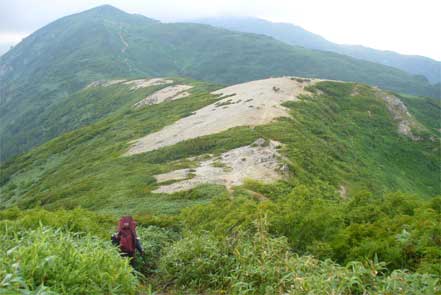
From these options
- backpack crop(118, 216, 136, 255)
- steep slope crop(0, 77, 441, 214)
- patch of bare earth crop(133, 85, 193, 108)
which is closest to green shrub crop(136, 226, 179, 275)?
backpack crop(118, 216, 136, 255)

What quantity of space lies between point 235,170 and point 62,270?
24672 millimetres

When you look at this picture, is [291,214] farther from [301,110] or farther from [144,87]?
[144,87]

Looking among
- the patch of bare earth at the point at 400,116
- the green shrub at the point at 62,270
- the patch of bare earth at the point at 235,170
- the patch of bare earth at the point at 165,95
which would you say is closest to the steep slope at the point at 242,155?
the patch of bare earth at the point at 235,170

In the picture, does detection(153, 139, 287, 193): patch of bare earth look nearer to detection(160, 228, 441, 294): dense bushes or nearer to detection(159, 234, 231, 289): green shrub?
detection(159, 234, 231, 289): green shrub

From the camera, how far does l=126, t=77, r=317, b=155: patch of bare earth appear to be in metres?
47.8

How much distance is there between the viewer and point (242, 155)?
34.5m

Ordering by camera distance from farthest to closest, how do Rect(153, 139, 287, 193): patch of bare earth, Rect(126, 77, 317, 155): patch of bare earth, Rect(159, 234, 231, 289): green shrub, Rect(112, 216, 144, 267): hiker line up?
Rect(126, 77, 317, 155): patch of bare earth < Rect(153, 139, 287, 193): patch of bare earth < Rect(112, 216, 144, 267): hiker < Rect(159, 234, 231, 289): green shrub

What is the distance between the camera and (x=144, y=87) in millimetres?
123500

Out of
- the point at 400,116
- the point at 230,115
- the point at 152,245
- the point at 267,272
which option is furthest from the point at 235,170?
the point at 400,116

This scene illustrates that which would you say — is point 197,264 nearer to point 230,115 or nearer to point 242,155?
point 242,155

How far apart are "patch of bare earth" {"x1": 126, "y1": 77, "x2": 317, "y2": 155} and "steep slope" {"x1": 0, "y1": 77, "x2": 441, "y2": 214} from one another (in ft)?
1.53

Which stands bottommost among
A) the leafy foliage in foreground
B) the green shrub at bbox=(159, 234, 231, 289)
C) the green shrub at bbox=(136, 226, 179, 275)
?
the green shrub at bbox=(136, 226, 179, 275)

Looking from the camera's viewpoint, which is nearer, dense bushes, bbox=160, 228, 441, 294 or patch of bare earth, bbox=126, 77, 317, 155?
dense bushes, bbox=160, 228, 441, 294

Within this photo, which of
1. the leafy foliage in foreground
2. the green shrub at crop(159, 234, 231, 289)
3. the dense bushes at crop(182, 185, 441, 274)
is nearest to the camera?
the leafy foliage in foreground
